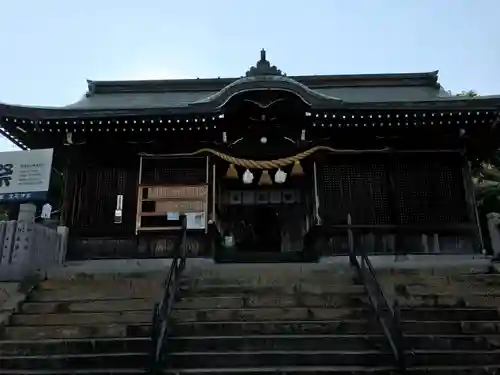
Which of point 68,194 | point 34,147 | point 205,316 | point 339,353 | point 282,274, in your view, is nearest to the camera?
point 339,353

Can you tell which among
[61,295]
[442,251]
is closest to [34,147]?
[61,295]

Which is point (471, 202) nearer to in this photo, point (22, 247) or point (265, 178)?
point (265, 178)

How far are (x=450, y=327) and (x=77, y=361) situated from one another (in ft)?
18.2

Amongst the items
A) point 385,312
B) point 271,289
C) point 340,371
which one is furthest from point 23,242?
point 385,312

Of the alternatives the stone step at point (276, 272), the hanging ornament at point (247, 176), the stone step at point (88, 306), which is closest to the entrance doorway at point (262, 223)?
the hanging ornament at point (247, 176)

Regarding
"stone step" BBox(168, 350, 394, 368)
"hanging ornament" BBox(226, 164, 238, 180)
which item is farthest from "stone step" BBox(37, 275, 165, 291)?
"hanging ornament" BBox(226, 164, 238, 180)

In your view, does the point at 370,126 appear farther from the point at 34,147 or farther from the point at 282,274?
the point at 34,147

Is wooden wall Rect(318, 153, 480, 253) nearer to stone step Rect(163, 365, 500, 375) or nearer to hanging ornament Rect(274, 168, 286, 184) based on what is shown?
hanging ornament Rect(274, 168, 286, 184)

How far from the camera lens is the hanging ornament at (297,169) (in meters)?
12.4

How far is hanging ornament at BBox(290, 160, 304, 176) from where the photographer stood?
12.4 meters

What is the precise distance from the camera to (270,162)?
40.1 ft

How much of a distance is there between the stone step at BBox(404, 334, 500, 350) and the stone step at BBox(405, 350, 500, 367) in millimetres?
251

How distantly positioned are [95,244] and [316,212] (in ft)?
19.4

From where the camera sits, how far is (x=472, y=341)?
258 inches
